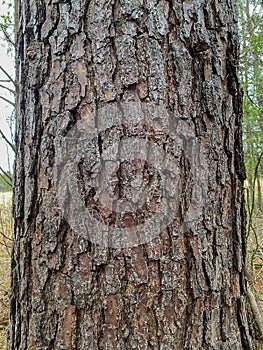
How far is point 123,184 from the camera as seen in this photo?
0.88 metres

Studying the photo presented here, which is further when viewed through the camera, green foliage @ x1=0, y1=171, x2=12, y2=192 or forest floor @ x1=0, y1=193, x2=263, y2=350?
green foliage @ x1=0, y1=171, x2=12, y2=192

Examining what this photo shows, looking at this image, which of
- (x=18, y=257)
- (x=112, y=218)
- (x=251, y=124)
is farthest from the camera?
(x=251, y=124)

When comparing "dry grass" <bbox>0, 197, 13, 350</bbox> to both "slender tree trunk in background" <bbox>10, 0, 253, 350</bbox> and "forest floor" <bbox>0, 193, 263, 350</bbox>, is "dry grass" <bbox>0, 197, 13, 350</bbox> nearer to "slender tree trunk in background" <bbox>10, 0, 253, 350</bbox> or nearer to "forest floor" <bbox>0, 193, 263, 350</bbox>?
"forest floor" <bbox>0, 193, 263, 350</bbox>

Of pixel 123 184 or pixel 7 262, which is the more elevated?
pixel 123 184

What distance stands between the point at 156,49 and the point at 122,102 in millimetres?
168

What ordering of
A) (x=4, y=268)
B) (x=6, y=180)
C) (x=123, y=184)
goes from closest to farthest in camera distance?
(x=123, y=184), (x=6, y=180), (x=4, y=268)

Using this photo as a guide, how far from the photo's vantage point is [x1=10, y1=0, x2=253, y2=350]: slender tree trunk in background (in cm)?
88

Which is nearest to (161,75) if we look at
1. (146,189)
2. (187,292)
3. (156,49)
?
(156,49)

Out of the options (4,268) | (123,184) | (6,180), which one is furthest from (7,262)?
(123,184)

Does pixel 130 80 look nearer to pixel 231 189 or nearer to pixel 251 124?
pixel 231 189

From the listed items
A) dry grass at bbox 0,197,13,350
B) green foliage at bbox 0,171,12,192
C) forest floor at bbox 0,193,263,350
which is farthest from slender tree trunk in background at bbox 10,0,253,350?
green foliage at bbox 0,171,12,192

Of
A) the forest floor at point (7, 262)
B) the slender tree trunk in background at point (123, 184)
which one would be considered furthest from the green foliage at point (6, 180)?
the slender tree trunk in background at point (123, 184)

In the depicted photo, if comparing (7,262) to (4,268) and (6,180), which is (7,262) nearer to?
(4,268)

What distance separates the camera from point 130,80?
896mm
